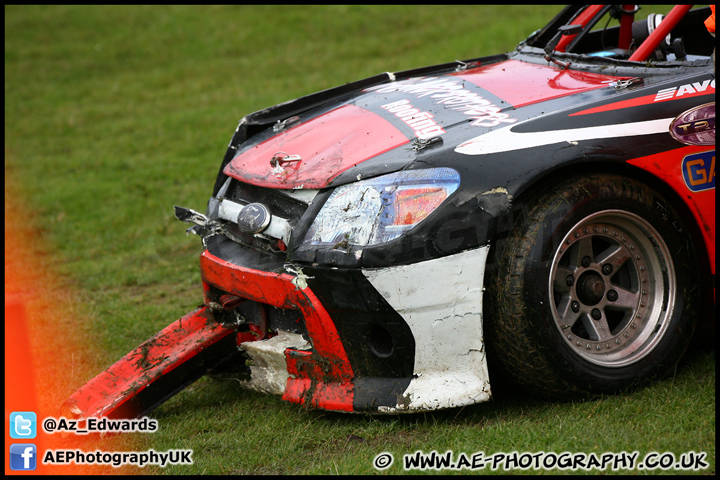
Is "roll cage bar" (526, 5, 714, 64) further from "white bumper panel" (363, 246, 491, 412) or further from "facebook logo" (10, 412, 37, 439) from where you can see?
"facebook logo" (10, 412, 37, 439)

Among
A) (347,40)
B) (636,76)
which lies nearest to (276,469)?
(636,76)

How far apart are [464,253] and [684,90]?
4.13 ft

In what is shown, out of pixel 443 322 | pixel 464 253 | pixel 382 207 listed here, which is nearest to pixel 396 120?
pixel 382 207

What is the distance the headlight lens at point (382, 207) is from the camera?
9.75 ft

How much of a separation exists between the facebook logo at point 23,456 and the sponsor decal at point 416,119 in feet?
7.20

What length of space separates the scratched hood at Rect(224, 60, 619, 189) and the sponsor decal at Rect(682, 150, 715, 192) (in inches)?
21.0

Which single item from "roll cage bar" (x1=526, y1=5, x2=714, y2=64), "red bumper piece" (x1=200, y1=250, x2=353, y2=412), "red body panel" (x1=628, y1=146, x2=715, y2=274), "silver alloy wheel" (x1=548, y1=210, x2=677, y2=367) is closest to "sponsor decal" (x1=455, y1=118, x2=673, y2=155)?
"red body panel" (x1=628, y1=146, x2=715, y2=274)

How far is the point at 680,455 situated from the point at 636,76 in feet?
5.97

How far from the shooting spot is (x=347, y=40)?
1350 centimetres

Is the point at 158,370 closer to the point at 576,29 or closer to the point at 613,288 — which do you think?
the point at 613,288

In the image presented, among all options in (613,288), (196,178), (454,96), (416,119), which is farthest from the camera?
(196,178)

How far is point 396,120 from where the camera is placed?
3510 mm

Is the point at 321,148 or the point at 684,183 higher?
the point at 321,148

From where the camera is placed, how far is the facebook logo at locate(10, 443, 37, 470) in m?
3.24
